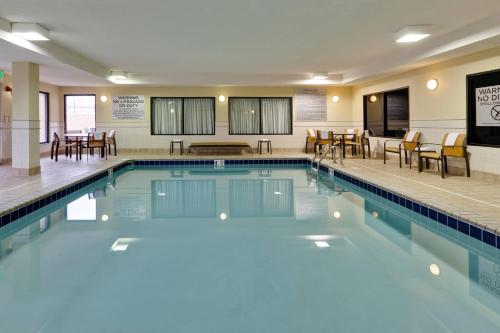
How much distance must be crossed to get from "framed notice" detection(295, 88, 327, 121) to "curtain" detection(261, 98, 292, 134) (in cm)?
32

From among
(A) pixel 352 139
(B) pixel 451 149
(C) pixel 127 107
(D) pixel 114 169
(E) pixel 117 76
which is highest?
(E) pixel 117 76

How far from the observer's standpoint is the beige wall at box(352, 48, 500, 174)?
6535 mm

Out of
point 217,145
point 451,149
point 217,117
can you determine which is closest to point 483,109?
point 451,149

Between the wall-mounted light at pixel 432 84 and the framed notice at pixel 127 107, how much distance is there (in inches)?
324

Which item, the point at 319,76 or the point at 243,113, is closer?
the point at 319,76

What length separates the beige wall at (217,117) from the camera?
12500 mm

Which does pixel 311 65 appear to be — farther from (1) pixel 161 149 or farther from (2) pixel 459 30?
(1) pixel 161 149

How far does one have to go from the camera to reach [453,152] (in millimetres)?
6875

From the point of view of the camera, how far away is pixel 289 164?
10508 mm

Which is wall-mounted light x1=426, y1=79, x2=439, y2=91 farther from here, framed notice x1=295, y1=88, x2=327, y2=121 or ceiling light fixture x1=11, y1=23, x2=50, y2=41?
ceiling light fixture x1=11, y1=23, x2=50, y2=41

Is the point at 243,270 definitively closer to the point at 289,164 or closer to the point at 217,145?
the point at 289,164

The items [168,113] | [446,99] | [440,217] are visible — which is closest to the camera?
[440,217]

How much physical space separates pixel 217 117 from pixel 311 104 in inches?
117

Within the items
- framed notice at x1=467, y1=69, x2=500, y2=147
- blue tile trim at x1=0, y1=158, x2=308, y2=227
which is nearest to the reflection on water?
blue tile trim at x1=0, y1=158, x2=308, y2=227
